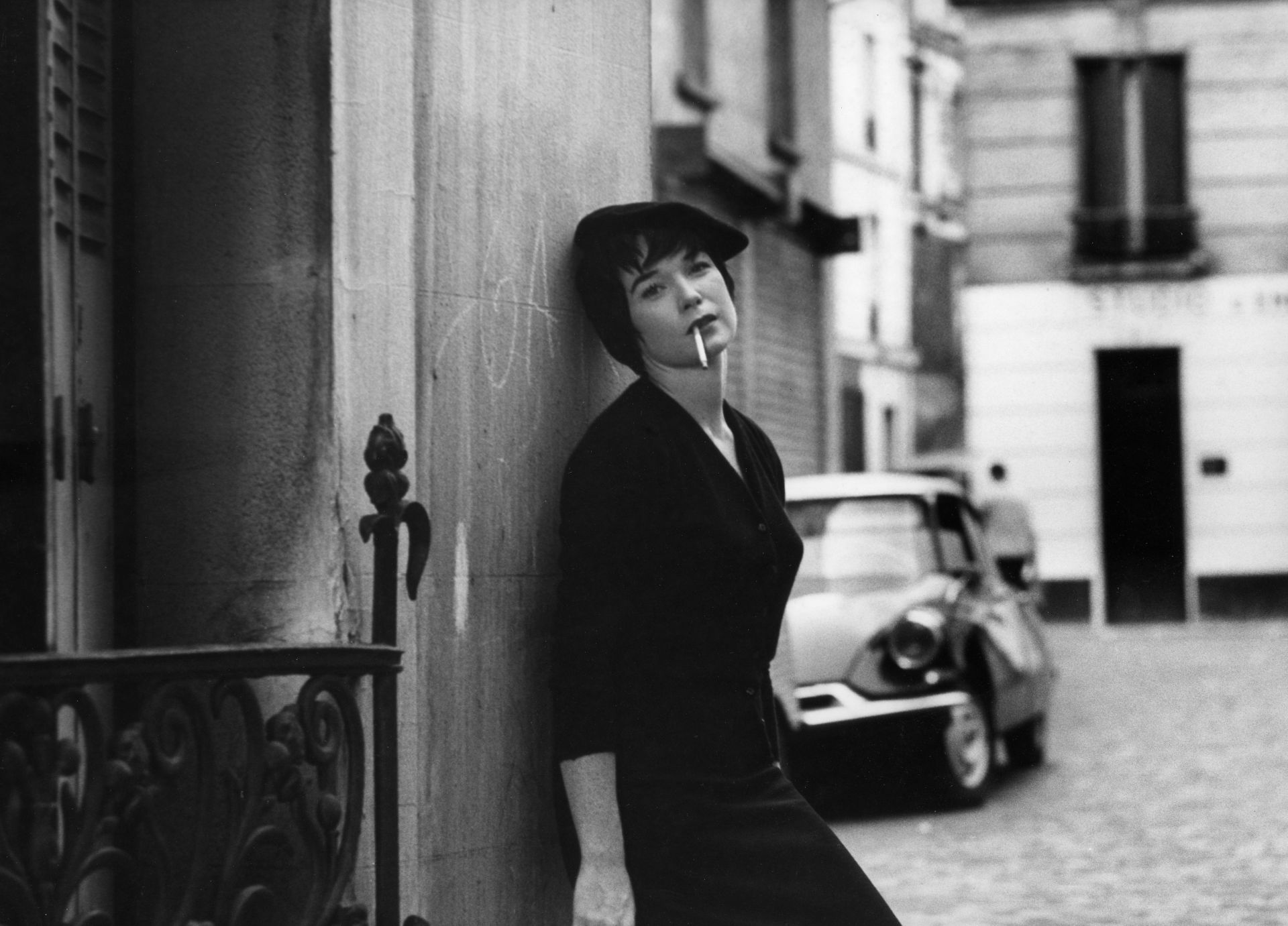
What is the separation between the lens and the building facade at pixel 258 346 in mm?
3330

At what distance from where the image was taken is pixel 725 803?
11.4 ft

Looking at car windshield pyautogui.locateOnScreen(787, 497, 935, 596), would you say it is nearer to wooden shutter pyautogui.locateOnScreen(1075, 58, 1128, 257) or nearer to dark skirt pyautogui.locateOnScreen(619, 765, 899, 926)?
dark skirt pyautogui.locateOnScreen(619, 765, 899, 926)

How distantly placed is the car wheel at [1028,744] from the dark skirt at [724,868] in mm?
8735

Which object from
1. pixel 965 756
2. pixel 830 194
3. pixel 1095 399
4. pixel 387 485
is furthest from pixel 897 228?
pixel 387 485

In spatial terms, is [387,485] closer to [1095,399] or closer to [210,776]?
[210,776]

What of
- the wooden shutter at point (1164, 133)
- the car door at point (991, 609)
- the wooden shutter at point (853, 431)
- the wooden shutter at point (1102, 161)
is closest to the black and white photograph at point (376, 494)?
the car door at point (991, 609)

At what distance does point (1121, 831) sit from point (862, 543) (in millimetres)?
2074

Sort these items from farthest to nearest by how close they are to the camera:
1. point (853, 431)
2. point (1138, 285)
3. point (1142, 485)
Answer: point (853, 431), point (1138, 285), point (1142, 485)

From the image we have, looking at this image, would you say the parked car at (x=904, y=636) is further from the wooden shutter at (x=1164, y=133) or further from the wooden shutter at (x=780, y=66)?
the wooden shutter at (x=1164, y=133)

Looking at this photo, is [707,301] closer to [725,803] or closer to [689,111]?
[725,803]

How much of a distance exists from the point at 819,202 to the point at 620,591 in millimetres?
19309

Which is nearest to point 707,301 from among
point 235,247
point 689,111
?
point 235,247

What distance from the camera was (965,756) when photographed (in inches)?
431

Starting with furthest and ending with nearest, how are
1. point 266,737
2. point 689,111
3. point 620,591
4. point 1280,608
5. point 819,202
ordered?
point 1280,608, point 819,202, point 689,111, point 620,591, point 266,737
